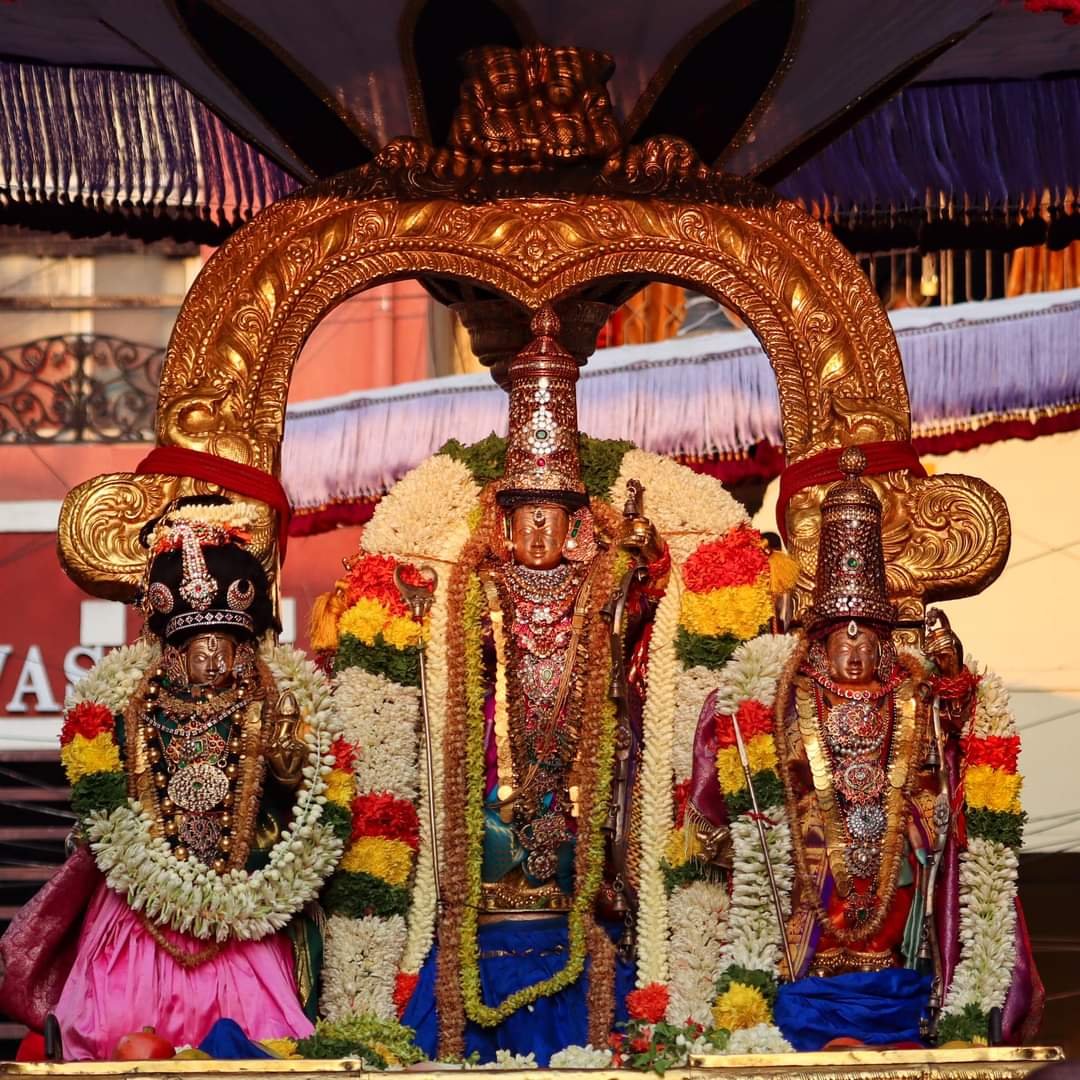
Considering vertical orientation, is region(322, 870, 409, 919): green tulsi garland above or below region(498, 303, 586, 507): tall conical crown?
below

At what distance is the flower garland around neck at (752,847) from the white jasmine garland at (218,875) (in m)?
1.29

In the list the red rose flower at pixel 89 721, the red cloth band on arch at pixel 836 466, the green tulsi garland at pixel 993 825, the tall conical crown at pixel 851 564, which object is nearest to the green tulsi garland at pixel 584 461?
the red cloth band on arch at pixel 836 466

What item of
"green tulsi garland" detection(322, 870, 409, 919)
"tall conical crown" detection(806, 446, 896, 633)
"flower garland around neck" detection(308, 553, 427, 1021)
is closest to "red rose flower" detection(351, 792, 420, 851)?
"flower garland around neck" detection(308, 553, 427, 1021)

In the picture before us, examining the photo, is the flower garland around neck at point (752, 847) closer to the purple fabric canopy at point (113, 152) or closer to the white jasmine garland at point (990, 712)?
the white jasmine garland at point (990, 712)

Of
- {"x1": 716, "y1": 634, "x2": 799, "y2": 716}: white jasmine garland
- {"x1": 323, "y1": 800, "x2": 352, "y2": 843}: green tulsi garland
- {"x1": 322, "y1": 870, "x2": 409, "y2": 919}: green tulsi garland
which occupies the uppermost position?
{"x1": 716, "y1": 634, "x2": 799, "y2": 716}: white jasmine garland

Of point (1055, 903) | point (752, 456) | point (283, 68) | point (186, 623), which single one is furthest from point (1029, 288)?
point (186, 623)

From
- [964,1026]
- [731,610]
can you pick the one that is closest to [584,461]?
[731,610]

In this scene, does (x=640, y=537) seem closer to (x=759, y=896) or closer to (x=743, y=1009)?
(x=759, y=896)

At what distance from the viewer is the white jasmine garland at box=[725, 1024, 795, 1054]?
9.18 meters

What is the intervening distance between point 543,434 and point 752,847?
5.35 ft

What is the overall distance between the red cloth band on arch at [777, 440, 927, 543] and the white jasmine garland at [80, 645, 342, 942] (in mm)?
1950

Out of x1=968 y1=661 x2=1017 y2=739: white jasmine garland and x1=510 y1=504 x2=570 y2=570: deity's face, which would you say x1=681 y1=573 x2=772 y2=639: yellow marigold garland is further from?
x1=968 y1=661 x2=1017 y2=739: white jasmine garland

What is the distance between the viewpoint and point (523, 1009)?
10062 millimetres

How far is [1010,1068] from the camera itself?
8.88 meters
